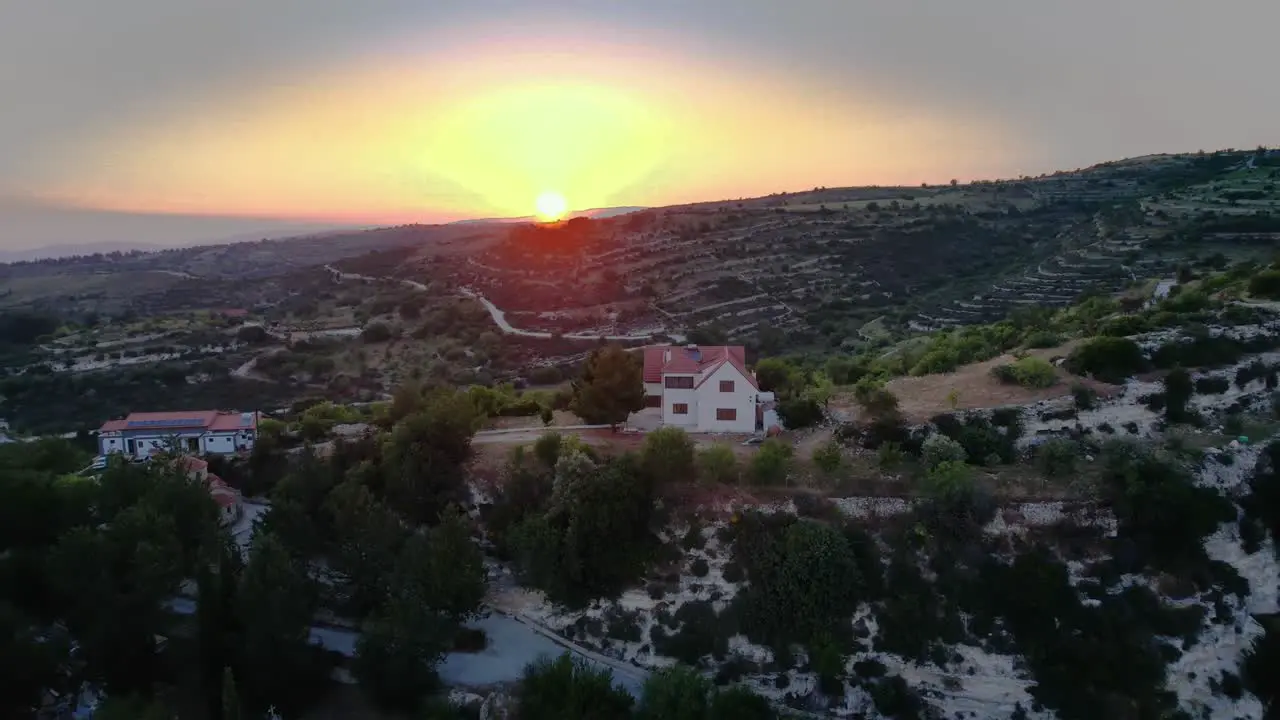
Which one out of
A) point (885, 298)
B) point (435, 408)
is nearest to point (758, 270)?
point (885, 298)

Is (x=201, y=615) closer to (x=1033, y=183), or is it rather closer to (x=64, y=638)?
(x=64, y=638)

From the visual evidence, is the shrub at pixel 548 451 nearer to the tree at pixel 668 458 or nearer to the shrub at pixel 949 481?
the tree at pixel 668 458

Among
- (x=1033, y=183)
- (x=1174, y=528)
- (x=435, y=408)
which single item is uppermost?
(x=1033, y=183)

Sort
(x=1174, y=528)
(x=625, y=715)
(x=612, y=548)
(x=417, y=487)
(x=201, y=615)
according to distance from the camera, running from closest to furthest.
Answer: (x=625, y=715)
(x=201, y=615)
(x=1174, y=528)
(x=612, y=548)
(x=417, y=487)

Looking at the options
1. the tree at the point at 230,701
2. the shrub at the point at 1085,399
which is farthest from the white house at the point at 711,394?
the tree at the point at 230,701

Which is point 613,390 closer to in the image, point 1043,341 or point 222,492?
point 222,492

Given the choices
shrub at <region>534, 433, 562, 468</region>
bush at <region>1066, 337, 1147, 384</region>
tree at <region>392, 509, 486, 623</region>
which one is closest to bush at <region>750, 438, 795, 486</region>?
shrub at <region>534, 433, 562, 468</region>
